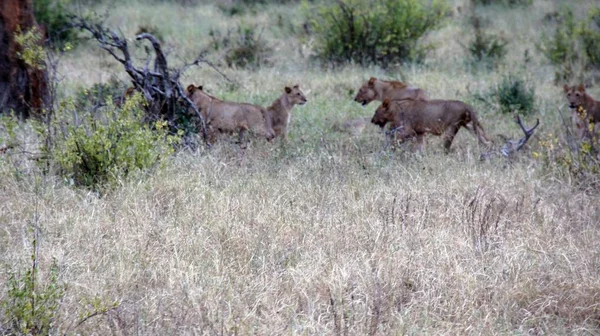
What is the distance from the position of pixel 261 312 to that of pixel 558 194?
11.6 feet

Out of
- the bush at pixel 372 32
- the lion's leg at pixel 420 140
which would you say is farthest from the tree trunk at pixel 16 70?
the bush at pixel 372 32

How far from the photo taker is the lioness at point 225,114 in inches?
394

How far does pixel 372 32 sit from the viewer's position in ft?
55.8

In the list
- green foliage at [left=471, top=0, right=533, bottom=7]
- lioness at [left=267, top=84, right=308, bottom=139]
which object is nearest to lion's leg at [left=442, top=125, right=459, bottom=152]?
lioness at [left=267, top=84, right=308, bottom=139]

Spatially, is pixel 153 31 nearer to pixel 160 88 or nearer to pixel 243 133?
pixel 243 133

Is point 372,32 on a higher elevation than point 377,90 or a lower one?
lower

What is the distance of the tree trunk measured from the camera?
10922mm

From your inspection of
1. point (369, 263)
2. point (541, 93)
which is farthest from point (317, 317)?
point (541, 93)

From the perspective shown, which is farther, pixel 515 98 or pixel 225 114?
pixel 515 98

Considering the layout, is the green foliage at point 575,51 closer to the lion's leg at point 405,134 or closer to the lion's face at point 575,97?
the lion's face at point 575,97

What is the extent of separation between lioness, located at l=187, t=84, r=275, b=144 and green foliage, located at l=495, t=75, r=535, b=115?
13.1 ft

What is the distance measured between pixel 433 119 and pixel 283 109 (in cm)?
196

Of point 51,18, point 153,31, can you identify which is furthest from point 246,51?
point 51,18

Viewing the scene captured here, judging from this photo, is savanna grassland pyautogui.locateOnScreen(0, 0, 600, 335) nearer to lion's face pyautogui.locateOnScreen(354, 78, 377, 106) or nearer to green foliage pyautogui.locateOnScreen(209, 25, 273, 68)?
lion's face pyautogui.locateOnScreen(354, 78, 377, 106)
